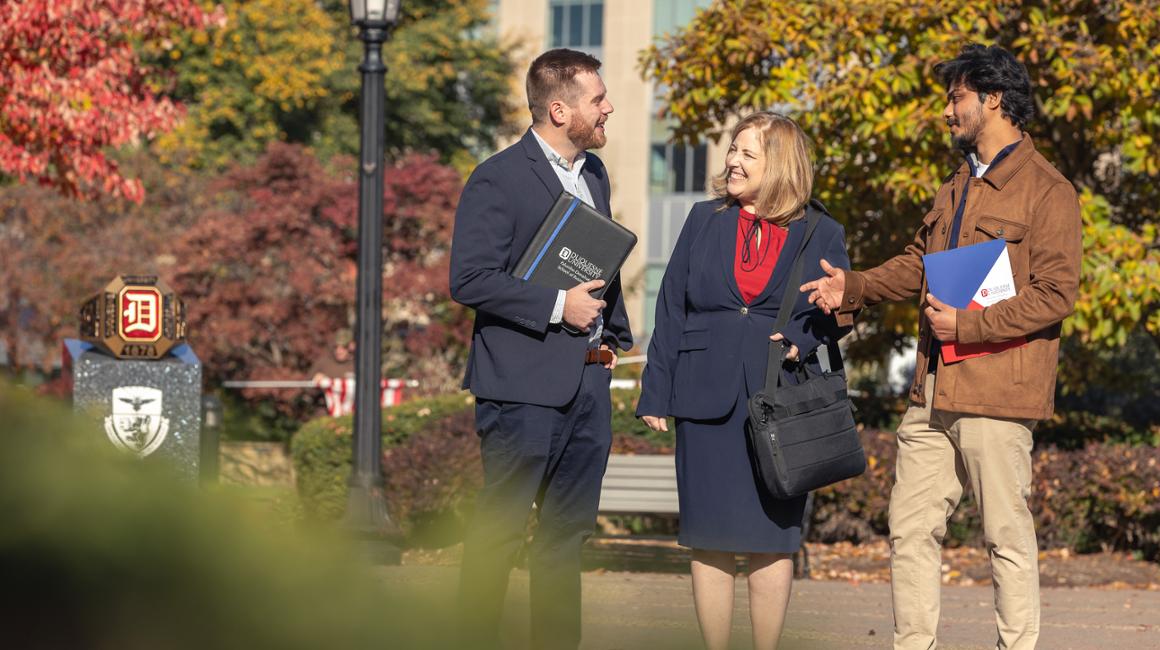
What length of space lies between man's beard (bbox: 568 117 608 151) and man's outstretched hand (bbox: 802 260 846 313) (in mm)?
760

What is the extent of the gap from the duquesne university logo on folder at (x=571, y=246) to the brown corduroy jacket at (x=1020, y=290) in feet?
2.39

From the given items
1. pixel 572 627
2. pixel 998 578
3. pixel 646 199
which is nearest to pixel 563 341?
pixel 572 627

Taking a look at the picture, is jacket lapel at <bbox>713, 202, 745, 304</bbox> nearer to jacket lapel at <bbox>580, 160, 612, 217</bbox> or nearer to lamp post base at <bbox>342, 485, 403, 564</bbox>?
jacket lapel at <bbox>580, 160, 612, 217</bbox>

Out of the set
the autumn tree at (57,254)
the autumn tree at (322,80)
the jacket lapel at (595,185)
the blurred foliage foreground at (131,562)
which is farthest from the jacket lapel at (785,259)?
the autumn tree at (322,80)

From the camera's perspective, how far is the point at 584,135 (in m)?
4.68

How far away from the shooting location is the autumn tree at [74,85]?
10.7 meters

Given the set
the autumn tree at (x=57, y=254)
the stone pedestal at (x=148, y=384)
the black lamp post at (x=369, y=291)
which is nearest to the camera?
the stone pedestal at (x=148, y=384)

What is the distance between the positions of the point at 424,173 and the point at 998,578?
1515 centimetres

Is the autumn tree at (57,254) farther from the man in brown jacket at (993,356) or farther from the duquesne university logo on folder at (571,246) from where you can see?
the man in brown jacket at (993,356)

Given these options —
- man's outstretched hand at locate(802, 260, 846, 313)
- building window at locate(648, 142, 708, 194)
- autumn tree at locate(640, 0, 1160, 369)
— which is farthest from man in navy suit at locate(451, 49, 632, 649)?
building window at locate(648, 142, 708, 194)

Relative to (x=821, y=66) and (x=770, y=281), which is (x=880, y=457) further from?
(x=770, y=281)

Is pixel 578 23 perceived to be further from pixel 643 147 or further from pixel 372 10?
pixel 372 10

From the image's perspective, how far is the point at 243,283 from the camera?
18.9 m

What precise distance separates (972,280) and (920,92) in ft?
19.6
